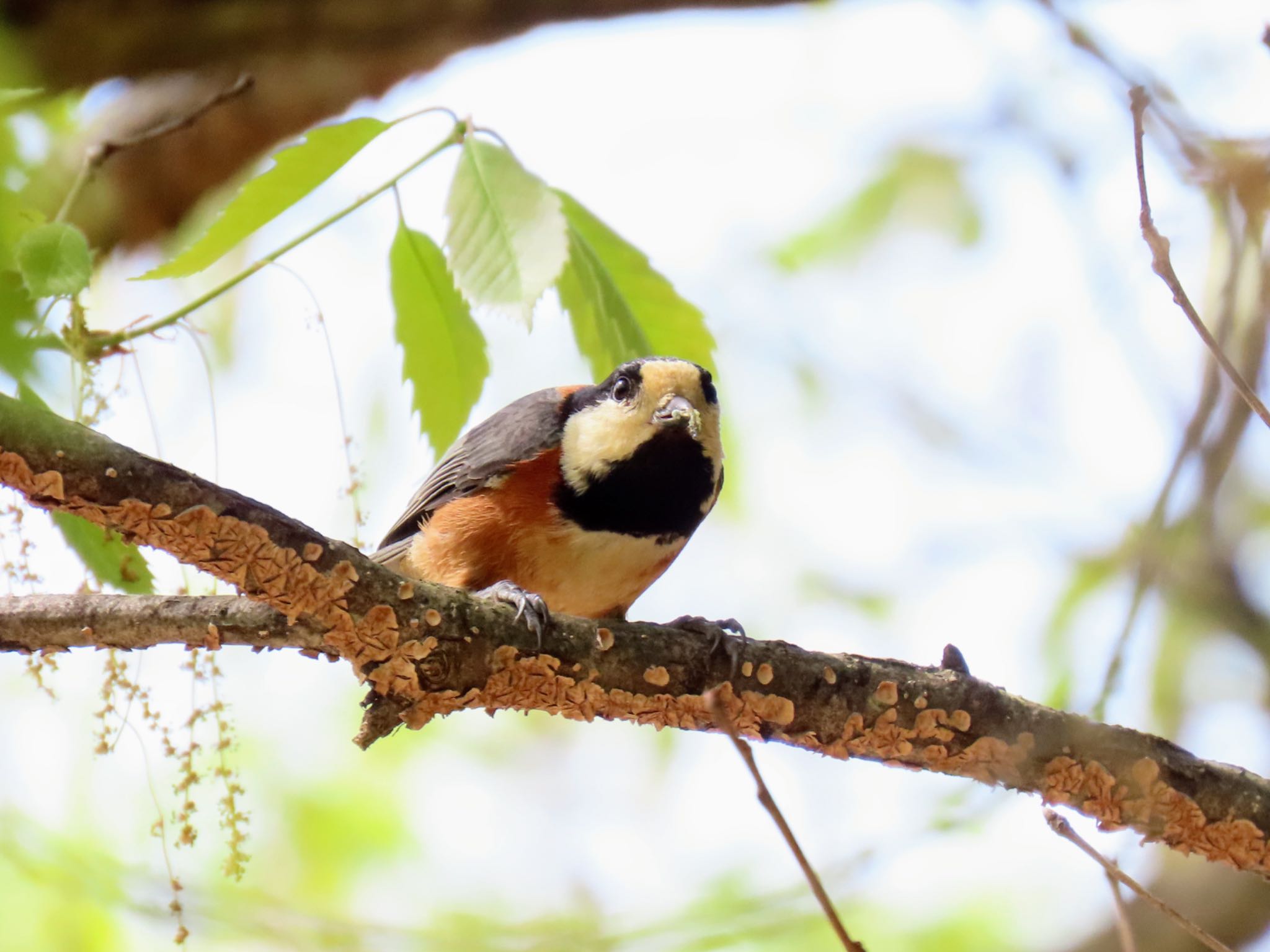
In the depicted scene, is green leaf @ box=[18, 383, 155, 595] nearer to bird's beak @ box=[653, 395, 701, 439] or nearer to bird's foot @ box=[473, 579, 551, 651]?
bird's foot @ box=[473, 579, 551, 651]

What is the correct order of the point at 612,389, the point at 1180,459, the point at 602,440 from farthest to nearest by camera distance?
1. the point at 612,389
2. the point at 602,440
3. the point at 1180,459

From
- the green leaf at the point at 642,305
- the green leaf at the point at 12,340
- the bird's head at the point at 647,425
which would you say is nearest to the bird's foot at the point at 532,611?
the green leaf at the point at 642,305

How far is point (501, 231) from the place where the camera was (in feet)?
7.36

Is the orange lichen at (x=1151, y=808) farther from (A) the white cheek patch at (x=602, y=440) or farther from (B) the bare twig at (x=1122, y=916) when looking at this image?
(A) the white cheek patch at (x=602, y=440)

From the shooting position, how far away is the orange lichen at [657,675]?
2451 millimetres

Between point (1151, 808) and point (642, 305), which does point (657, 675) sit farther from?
point (1151, 808)

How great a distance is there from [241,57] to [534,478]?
1844 mm

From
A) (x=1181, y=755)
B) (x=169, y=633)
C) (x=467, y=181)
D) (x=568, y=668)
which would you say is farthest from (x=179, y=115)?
(x=1181, y=755)

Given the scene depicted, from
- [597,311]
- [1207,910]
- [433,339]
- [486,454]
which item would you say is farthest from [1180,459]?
[1207,910]

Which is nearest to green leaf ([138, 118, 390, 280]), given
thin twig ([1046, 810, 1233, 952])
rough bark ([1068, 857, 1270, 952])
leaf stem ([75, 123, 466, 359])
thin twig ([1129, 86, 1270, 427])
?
leaf stem ([75, 123, 466, 359])

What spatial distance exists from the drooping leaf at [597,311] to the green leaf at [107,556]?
3.35 ft

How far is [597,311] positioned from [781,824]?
4.90ft

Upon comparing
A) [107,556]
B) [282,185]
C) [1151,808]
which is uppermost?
[282,185]

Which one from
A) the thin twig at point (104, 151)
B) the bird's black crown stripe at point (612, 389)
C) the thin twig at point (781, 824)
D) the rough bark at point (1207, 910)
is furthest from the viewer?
the rough bark at point (1207, 910)
